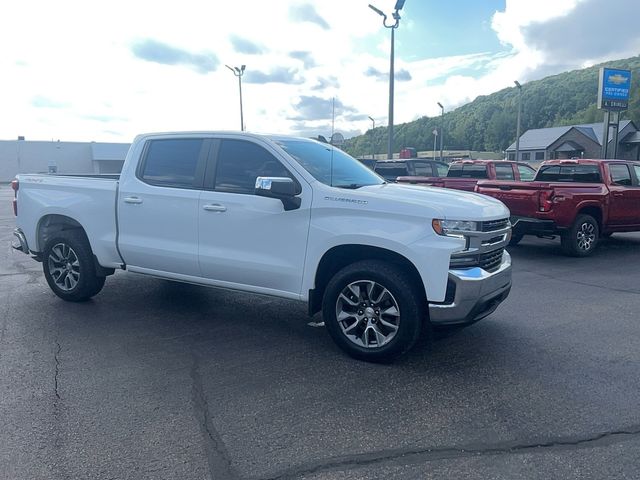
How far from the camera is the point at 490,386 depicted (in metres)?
3.98

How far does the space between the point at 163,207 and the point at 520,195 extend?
6825 millimetres

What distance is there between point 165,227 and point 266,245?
125 cm

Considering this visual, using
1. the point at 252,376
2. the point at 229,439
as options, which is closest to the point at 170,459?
the point at 229,439

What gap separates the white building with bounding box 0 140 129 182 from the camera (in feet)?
177

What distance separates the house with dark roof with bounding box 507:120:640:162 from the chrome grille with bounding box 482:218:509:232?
184ft

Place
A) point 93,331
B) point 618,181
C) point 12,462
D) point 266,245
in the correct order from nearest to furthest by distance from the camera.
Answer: point 12,462, point 266,245, point 93,331, point 618,181

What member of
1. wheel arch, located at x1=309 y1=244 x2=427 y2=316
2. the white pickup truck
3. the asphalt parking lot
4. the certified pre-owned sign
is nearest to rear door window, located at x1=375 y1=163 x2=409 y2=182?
the asphalt parking lot

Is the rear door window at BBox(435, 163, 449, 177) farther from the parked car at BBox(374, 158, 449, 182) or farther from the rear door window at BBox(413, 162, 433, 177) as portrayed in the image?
the rear door window at BBox(413, 162, 433, 177)

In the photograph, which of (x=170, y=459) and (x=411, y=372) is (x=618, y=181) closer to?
(x=411, y=372)

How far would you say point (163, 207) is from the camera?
210 inches

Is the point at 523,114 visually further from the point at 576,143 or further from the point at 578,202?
the point at 578,202

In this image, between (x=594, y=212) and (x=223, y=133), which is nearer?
(x=223, y=133)

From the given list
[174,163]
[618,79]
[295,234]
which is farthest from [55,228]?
[618,79]

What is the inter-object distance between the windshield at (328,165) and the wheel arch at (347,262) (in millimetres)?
654
